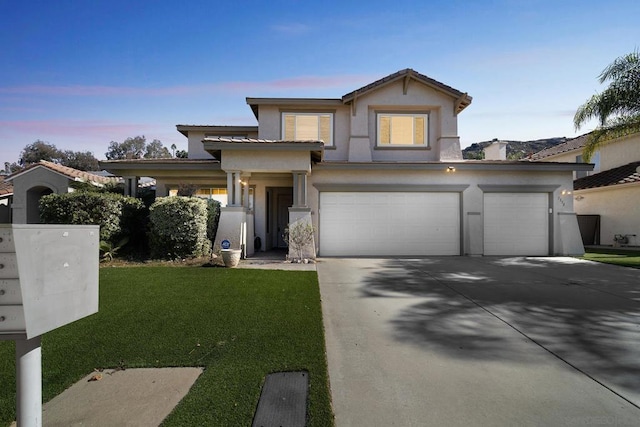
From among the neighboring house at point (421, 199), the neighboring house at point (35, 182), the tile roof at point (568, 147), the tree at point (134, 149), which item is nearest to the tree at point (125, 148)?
the tree at point (134, 149)

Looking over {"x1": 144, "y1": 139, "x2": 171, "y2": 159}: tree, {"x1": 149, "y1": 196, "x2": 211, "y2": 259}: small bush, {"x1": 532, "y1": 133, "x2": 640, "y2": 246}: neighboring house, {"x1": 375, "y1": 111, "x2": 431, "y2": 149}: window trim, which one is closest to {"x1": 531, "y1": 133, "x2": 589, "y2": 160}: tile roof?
{"x1": 532, "y1": 133, "x2": 640, "y2": 246}: neighboring house

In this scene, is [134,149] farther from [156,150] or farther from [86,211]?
[86,211]

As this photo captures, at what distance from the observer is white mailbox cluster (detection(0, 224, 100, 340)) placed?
1.80 meters

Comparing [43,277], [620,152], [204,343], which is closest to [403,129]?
[204,343]

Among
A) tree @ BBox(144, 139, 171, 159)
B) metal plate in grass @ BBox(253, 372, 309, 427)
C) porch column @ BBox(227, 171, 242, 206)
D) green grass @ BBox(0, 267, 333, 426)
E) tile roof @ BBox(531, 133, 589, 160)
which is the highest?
tree @ BBox(144, 139, 171, 159)

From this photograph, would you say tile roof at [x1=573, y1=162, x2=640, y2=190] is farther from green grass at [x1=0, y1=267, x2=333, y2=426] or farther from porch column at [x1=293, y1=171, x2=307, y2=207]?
green grass at [x1=0, y1=267, x2=333, y2=426]

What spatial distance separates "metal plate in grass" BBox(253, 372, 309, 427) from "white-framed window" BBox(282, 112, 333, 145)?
39.6ft

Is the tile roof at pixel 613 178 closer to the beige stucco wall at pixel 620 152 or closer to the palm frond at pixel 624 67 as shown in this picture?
the beige stucco wall at pixel 620 152

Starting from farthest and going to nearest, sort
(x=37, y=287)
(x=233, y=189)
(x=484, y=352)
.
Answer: (x=233, y=189), (x=484, y=352), (x=37, y=287)

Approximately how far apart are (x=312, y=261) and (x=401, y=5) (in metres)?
7.94

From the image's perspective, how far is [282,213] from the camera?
617 inches

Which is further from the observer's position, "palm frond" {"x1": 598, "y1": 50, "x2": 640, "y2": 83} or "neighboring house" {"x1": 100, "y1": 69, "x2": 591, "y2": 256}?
"neighboring house" {"x1": 100, "y1": 69, "x2": 591, "y2": 256}

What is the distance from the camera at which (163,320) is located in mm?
5039

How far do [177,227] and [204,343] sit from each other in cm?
684
